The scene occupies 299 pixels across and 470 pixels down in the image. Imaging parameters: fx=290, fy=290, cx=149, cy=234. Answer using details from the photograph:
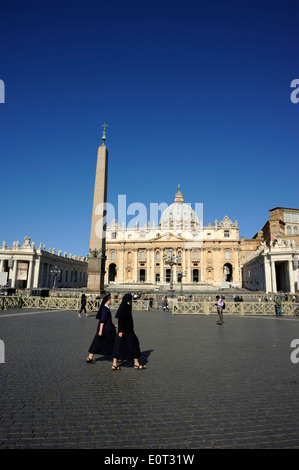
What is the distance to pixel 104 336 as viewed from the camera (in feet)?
20.2

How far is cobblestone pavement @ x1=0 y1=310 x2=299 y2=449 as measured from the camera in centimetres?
290

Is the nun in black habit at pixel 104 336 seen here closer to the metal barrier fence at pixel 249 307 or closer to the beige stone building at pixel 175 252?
the metal barrier fence at pixel 249 307

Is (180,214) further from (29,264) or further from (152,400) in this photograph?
(152,400)

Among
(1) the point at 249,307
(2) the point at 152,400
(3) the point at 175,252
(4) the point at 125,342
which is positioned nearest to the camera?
(2) the point at 152,400

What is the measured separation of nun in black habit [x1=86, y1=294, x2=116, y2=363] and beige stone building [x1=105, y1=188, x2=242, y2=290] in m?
62.0

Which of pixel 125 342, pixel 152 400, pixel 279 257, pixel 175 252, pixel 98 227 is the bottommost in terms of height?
pixel 152 400

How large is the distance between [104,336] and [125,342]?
0.59m

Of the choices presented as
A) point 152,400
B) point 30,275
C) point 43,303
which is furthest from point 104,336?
point 30,275

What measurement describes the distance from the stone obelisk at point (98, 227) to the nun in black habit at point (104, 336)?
42.3 feet

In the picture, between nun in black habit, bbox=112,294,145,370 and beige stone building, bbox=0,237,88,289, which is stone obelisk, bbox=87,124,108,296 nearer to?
nun in black habit, bbox=112,294,145,370

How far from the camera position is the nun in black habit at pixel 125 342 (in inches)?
223

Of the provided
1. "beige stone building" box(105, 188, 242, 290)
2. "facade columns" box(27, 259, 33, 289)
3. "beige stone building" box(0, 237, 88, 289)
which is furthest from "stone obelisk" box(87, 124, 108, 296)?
"beige stone building" box(105, 188, 242, 290)

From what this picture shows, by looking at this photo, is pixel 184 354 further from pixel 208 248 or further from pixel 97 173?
pixel 208 248

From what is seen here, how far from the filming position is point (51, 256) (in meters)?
60.6
